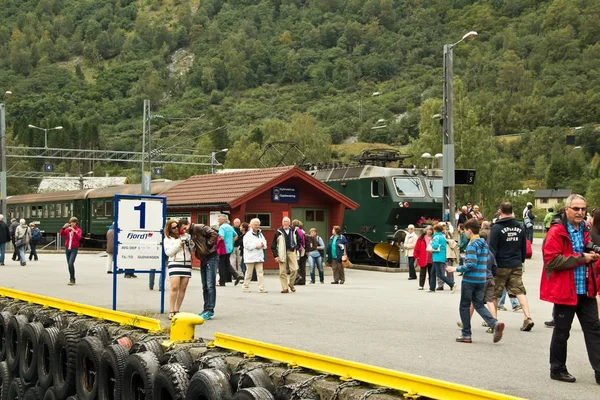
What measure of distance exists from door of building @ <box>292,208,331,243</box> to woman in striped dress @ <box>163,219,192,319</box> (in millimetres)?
14662

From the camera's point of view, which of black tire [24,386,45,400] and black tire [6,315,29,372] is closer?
black tire [24,386,45,400]

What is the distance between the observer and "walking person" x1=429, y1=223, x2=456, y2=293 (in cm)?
2169

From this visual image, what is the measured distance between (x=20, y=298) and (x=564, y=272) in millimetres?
9283

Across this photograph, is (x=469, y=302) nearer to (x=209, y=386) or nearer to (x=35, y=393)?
(x=209, y=386)

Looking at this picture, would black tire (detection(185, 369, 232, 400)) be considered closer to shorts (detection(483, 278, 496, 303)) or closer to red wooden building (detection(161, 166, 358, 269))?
shorts (detection(483, 278, 496, 303))

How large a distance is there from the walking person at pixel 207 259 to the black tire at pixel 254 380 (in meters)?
7.38

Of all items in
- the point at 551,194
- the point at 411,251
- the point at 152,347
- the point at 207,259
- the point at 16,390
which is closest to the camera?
the point at 152,347

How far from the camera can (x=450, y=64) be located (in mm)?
28438

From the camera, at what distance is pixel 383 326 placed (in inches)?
576

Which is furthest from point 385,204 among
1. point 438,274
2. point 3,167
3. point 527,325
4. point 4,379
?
point 4,379

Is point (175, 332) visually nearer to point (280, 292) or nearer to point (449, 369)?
point (449, 369)

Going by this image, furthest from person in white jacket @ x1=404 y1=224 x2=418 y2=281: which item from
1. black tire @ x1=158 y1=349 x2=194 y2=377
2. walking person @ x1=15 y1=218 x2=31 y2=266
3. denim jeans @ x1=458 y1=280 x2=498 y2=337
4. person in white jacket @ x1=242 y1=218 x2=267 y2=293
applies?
black tire @ x1=158 y1=349 x2=194 y2=377

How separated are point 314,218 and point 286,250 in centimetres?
894

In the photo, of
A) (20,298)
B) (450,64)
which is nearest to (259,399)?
(20,298)
